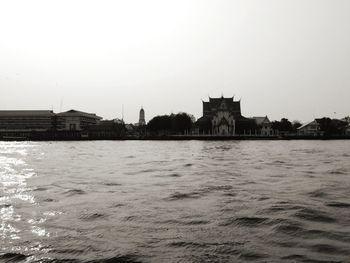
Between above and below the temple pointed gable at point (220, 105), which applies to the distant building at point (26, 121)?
below

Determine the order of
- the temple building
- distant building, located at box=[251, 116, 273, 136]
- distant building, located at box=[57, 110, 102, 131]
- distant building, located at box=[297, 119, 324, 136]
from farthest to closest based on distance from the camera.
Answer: distant building, located at box=[57, 110, 102, 131]
distant building, located at box=[297, 119, 324, 136]
distant building, located at box=[251, 116, 273, 136]
the temple building

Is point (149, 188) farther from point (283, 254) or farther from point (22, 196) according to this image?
point (283, 254)

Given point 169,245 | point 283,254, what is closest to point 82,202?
point 169,245

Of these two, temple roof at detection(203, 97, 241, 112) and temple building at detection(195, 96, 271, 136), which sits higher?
temple roof at detection(203, 97, 241, 112)

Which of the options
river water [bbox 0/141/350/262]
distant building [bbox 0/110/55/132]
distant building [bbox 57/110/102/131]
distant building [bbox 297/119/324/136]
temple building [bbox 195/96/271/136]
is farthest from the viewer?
distant building [bbox 57/110/102/131]

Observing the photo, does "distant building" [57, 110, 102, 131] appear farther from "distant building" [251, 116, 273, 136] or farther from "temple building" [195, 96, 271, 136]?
"distant building" [251, 116, 273, 136]

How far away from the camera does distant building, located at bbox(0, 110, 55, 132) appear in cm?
15100

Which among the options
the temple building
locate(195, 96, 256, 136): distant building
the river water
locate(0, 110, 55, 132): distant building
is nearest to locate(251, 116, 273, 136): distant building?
the temple building

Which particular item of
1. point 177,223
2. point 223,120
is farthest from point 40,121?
point 177,223

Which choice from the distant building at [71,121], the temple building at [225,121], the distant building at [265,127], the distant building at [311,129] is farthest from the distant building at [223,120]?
the distant building at [71,121]

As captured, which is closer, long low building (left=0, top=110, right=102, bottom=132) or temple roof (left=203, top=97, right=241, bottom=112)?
temple roof (left=203, top=97, right=241, bottom=112)

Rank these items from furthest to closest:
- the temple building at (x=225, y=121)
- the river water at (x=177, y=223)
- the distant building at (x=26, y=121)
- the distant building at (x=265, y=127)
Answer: the distant building at (x=26, y=121) < the distant building at (x=265, y=127) < the temple building at (x=225, y=121) < the river water at (x=177, y=223)

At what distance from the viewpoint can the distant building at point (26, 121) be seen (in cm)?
15100

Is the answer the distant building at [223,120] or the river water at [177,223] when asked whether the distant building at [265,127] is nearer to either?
the distant building at [223,120]
